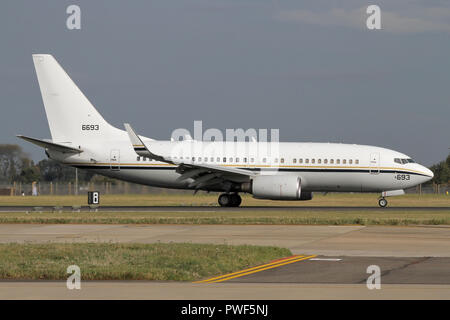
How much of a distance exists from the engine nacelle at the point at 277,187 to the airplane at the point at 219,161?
0.06m

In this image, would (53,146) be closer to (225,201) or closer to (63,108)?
(63,108)

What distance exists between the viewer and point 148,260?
18141mm

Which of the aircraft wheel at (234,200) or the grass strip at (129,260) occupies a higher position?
the aircraft wheel at (234,200)

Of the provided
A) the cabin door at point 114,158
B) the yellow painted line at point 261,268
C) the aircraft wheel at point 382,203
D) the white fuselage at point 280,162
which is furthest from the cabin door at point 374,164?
the yellow painted line at point 261,268

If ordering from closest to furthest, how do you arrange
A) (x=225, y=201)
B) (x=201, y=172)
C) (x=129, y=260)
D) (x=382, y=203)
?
1. (x=129, y=260)
2. (x=201, y=172)
3. (x=225, y=201)
4. (x=382, y=203)

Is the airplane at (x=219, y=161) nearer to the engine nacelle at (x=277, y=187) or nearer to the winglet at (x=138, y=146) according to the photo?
the engine nacelle at (x=277, y=187)

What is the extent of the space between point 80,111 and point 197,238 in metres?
23.9

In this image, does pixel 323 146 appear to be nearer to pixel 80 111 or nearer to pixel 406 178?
pixel 406 178

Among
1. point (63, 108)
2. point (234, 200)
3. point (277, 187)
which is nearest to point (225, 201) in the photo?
point (234, 200)

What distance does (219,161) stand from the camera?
147ft

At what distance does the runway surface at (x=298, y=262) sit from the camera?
13.5 metres

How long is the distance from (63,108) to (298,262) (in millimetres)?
30970
